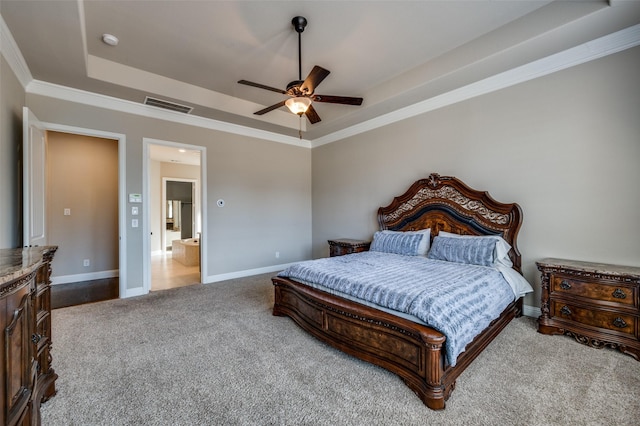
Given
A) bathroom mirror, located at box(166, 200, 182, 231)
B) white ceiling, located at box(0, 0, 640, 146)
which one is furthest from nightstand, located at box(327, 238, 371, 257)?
bathroom mirror, located at box(166, 200, 182, 231)

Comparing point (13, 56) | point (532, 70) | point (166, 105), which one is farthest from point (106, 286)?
point (532, 70)

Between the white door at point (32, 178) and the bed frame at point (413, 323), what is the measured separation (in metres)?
2.64

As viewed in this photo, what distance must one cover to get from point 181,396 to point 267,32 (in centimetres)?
337

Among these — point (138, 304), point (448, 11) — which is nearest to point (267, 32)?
point (448, 11)

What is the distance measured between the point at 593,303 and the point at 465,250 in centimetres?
115

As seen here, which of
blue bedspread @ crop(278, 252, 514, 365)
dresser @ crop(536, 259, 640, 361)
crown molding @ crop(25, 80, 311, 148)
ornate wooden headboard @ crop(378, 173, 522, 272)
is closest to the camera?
blue bedspread @ crop(278, 252, 514, 365)

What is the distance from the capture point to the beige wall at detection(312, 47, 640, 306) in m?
2.71

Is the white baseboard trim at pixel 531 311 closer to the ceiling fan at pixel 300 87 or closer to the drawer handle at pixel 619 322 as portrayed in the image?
the drawer handle at pixel 619 322

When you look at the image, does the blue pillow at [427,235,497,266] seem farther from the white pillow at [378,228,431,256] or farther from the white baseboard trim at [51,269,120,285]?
the white baseboard trim at [51,269,120,285]

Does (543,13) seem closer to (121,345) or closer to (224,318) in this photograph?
(224,318)

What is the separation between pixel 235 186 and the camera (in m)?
5.23

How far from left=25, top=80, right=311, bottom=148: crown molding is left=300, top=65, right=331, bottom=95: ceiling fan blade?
8.79 feet

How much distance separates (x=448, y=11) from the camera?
2.69 metres

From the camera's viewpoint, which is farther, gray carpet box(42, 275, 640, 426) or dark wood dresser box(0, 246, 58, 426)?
gray carpet box(42, 275, 640, 426)
